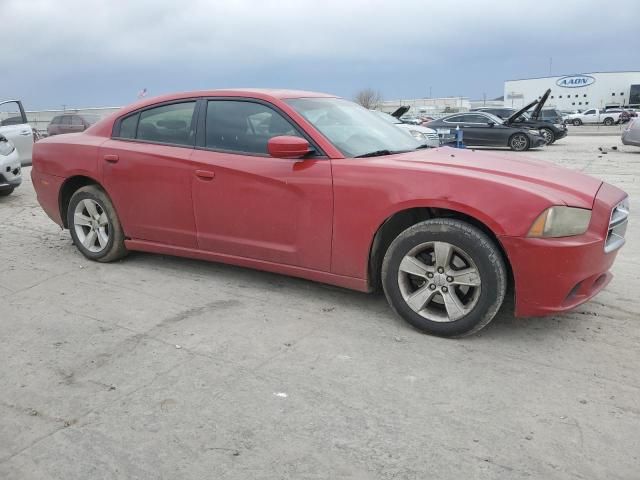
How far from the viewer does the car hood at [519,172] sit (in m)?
3.41

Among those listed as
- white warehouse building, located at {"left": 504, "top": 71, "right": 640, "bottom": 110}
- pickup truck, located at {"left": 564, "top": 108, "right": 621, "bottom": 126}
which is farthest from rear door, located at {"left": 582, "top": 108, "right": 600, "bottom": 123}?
white warehouse building, located at {"left": 504, "top": 71, "right": 640, "bottom": 110}

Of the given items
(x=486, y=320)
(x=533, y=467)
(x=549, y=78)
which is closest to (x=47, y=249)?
(x=486, y=320)

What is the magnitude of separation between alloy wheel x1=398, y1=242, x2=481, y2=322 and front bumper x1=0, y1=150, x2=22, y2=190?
747 cm

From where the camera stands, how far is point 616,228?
365cm

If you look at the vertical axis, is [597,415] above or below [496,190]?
below

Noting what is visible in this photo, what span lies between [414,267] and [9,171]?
7610 millimetres

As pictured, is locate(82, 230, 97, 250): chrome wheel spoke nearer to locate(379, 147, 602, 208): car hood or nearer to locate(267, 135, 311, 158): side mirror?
locate(267, 135, 311, 158): side mirror

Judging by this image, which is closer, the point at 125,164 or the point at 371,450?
the point at 371,450

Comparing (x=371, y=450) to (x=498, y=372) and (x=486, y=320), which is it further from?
(x=486, y=320)

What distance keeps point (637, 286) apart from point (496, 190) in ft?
6.72

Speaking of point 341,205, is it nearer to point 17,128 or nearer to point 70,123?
point 17,128

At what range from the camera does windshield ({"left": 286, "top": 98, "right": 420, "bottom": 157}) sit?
13.6 ft

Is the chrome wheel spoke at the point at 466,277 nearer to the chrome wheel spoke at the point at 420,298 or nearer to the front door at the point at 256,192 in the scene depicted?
the chrome wheel spoke at the point at 420,298

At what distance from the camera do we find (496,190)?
3.40 metres
